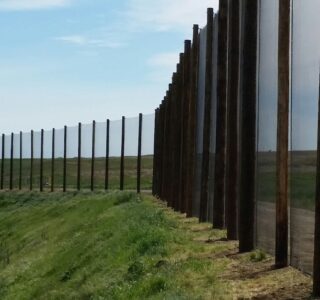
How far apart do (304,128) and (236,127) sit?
4713mm

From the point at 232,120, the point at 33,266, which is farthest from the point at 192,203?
the point at 232,120

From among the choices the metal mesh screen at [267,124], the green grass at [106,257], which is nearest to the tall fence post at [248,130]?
the metal mesh screen at [267,124]

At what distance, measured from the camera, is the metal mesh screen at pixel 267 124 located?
33.4 ft

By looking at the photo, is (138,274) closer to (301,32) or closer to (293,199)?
(293,199)

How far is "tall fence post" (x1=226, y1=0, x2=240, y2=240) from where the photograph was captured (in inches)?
497

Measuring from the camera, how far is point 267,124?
10.6 m

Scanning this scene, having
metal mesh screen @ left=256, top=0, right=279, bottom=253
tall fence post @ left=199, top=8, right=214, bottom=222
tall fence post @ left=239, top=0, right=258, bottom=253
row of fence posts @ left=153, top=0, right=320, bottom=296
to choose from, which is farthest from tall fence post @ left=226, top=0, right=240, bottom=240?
tall fence post @ left=199, top=8, right=214, bottom=222

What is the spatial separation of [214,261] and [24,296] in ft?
21.6

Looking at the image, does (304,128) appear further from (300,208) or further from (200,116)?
(200,116)

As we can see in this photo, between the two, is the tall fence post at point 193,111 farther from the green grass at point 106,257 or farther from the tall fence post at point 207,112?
the tall fence post at point 207,112

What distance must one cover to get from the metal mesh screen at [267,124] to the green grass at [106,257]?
33.0 inches

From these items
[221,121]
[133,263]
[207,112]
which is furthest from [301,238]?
[207,112]

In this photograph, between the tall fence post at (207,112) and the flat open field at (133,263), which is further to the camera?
the tall fence post at (207,112)

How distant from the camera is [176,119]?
25109 millimetres
